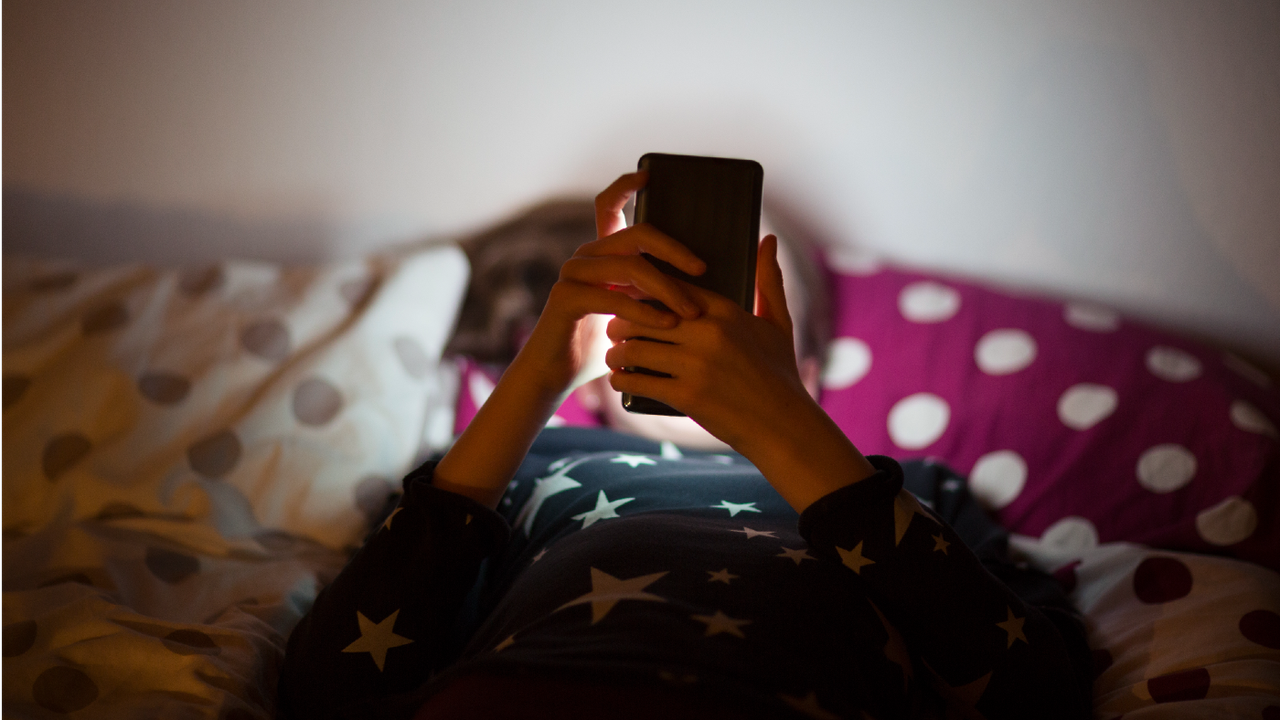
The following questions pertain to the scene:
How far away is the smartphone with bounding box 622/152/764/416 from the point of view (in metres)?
0.55

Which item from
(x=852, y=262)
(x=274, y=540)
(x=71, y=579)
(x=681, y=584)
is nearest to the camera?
(x=681, y=584)

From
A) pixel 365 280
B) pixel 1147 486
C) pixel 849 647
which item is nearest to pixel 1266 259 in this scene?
pixel 1147 486

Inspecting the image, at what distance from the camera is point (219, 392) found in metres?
0.91

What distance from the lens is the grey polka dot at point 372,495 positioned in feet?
2.80

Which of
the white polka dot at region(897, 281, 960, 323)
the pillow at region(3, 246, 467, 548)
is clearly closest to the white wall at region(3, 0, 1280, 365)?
the white polka dot at region(897, 281, 960, 323)

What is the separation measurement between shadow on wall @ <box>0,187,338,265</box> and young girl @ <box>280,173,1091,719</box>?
29.4 inches

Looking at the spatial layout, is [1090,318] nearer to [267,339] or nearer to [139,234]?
[267,339]

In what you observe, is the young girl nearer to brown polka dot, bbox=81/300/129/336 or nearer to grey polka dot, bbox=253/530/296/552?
grey polka dot, bbox=253/530/296/552

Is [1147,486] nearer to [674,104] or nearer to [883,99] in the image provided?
[883,99]

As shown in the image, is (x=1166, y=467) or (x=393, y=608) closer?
(x=393, y=608)

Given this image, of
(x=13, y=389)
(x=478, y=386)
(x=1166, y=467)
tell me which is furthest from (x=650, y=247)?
(x=13, y=389)

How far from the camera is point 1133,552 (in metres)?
0.73

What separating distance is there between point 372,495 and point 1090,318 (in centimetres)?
91

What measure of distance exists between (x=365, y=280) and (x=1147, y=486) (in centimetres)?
98
